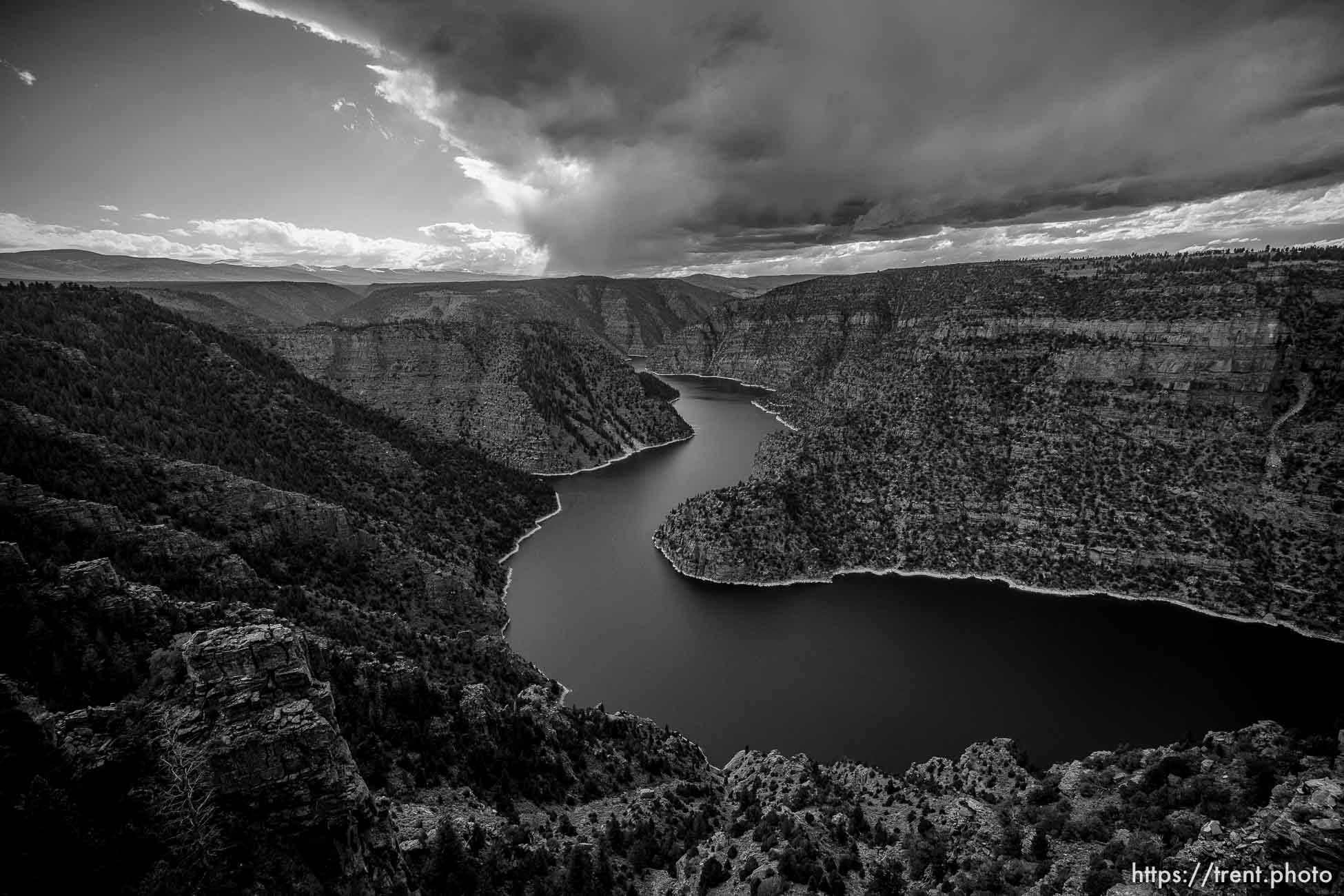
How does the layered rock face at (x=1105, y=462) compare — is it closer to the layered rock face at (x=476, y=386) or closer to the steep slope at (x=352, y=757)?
the steep slope at (x=352, y=757)

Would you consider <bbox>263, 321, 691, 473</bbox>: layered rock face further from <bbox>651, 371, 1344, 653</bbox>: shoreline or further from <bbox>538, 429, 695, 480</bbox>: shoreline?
<bbox>651, 371, 1344, 653</bbox>: shoreline

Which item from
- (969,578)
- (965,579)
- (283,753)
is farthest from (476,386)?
(283,753)

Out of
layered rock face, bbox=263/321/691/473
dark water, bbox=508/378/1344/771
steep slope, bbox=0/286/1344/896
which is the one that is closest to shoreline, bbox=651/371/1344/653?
dark water, bbox=508/378/1344/771

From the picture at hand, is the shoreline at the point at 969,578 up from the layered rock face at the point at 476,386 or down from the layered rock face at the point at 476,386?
down

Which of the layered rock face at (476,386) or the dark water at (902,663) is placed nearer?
the dark water at (902,663)

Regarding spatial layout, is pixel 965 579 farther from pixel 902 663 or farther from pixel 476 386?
pixel 476 386

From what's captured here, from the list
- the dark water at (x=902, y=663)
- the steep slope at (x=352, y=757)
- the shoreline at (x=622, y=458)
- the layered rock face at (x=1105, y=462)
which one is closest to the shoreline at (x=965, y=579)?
the layered rock face at (x=1105, y=462)

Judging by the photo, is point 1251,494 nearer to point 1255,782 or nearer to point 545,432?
point 1255,782

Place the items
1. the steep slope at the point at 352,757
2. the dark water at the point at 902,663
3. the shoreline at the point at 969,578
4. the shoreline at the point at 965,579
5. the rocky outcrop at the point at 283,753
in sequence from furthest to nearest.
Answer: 1. the shoreline at the point at 965,579
2. the shoreline at the point at 969,578
3. the dark water at the point at 902,663
4. the rocky outcrop at the point at 283,753
5. the steep slope at the point at 352,757
